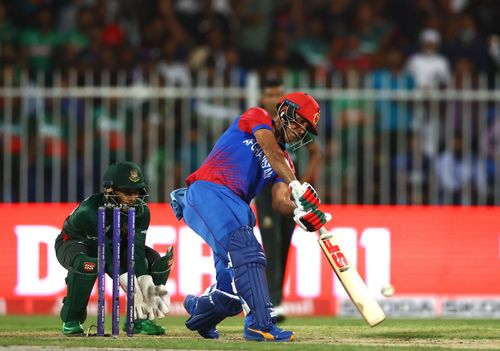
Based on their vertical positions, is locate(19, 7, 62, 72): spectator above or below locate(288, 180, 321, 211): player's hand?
above

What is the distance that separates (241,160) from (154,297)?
1.22 metres

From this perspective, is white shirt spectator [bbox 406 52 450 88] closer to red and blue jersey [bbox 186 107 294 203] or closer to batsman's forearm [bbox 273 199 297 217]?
batsman's forearm [bbox 273 199 297 217]

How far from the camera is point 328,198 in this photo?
15461mm

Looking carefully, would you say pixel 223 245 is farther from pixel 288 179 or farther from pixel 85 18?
pixel 85 18

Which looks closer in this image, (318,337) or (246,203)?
(246,203)

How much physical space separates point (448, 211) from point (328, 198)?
182 cm

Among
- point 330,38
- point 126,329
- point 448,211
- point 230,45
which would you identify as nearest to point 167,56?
point 230,45

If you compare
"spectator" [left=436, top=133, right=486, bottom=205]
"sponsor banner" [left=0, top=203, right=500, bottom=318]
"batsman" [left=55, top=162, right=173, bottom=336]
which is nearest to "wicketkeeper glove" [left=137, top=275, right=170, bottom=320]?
"batsman" [left=55, top=162, right=173, bottom=336]

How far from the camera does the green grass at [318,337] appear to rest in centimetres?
905

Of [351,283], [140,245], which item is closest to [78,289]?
[140,245]

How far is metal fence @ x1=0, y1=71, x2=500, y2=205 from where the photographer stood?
1527 centimetres

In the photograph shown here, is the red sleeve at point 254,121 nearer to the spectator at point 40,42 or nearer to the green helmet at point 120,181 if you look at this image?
the green helmet at point 120,181

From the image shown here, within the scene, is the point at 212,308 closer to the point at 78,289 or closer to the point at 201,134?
the point at 78,289

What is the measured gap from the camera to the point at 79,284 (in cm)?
973
